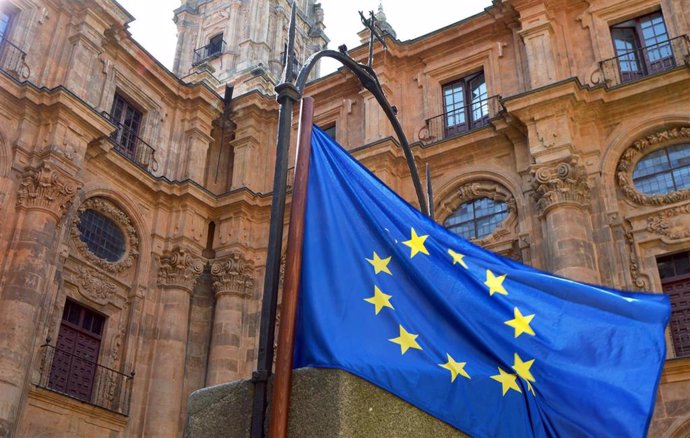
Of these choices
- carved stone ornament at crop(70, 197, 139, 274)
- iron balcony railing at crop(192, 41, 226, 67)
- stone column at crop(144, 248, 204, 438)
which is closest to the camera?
stone column at crop(144, 248, 204, 438)

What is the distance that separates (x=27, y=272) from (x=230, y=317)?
5.81 metres

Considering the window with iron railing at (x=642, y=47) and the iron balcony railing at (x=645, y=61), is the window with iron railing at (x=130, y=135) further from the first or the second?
the window with iron railing at (x=642, y=47)

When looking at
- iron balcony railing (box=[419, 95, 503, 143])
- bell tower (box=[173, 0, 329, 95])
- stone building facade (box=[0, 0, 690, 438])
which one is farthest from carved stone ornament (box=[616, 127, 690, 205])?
bell tower (box=[173, 0, 329, 95])

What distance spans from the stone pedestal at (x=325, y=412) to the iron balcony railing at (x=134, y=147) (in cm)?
1647

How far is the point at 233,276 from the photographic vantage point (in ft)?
64.7

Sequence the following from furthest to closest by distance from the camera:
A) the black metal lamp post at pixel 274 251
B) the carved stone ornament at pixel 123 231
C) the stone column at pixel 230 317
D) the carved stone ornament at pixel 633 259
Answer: the stone column at pixel 230 317 < the carved stone ornament at pixel 123 231 < the carved stone ornament at pixel 633 259 < the black metal lamp post at pixel 274 251

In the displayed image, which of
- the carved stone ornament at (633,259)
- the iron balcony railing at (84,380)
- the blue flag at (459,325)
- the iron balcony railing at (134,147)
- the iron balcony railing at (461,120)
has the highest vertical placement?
the iron balcony railing at (461,120)

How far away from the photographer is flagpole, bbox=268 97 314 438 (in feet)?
12.2

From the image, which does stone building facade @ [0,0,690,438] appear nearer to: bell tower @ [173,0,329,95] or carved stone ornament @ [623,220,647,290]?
carved stone ornament @ [623,220,647,290]

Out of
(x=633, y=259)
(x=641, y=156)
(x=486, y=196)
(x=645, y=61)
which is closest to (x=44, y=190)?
(x=486, y=196)

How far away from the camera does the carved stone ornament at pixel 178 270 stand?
752 inches

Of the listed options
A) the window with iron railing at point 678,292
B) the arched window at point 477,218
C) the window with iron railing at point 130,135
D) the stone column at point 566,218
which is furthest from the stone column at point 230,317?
the window with iron railing at point 678,292

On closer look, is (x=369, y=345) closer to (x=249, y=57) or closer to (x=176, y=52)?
(x=249, y=57)

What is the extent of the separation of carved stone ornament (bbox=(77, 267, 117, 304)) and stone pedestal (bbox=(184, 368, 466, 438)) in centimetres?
1389
